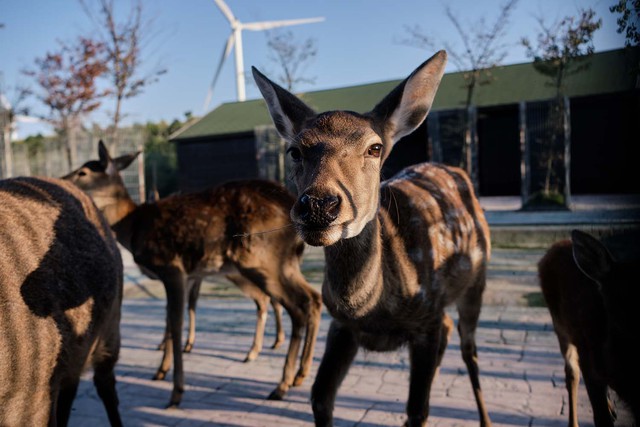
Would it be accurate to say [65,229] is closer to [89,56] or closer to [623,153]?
[623,153]

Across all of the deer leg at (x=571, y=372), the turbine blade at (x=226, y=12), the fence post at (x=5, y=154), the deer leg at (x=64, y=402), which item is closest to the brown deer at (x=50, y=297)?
the deer leg at (x=64, y=402)

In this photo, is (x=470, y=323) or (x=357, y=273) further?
(x=470, y=323)

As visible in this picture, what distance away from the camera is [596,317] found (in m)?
2.43

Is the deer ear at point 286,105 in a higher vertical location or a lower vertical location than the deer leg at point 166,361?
higher

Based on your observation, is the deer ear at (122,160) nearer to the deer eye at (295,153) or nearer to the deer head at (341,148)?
the deer head at (341,148)

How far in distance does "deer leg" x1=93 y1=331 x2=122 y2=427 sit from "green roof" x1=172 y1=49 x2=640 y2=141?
78.7 inches

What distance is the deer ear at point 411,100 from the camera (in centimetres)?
264

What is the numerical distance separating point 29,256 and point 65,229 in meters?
0.36

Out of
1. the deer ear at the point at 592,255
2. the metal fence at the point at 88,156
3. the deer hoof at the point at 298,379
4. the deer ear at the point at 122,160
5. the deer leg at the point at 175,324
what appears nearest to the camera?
the deer ear at the point at 592,255

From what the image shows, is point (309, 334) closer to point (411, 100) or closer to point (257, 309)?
point (257, 309)

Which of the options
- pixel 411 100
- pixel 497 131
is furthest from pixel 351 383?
pixel 497 131

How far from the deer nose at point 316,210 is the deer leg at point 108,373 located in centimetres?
179

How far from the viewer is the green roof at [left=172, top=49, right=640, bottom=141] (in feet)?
5.27

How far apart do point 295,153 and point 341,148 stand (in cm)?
27
